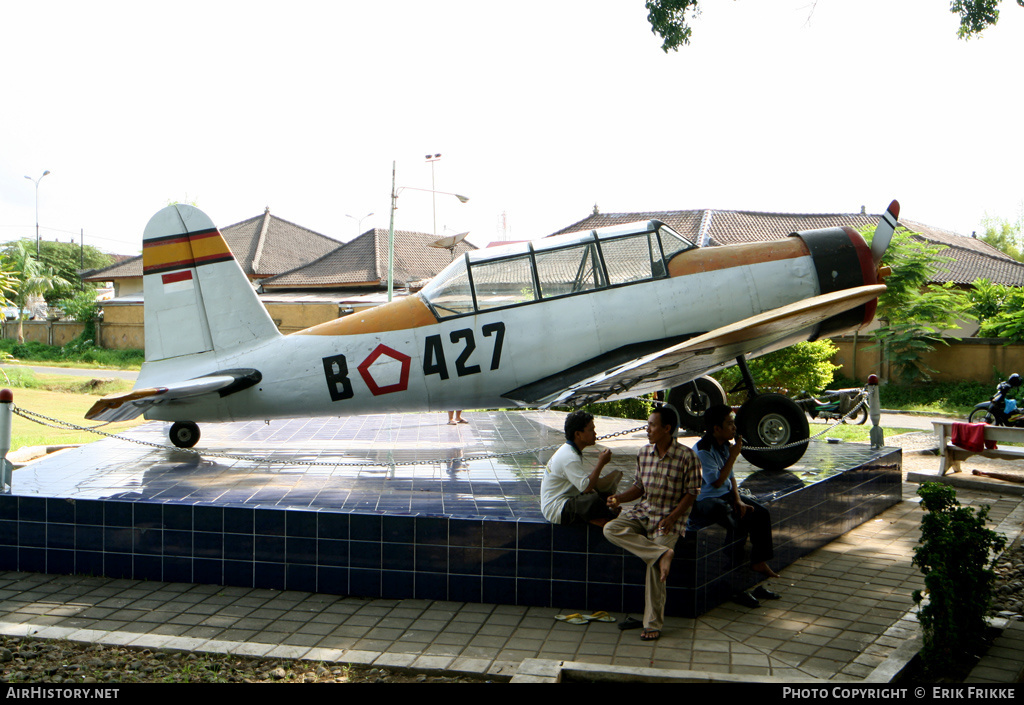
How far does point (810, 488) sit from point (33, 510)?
6700 mm

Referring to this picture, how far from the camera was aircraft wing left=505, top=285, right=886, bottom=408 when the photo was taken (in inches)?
239

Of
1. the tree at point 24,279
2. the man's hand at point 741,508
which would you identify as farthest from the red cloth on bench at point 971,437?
the tree at point 24,279

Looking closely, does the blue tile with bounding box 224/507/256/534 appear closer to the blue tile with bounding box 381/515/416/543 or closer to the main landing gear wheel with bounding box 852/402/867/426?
the blue tile with bounding box 381/515/416/543

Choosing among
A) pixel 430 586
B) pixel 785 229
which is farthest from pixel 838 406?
pixel 785 229

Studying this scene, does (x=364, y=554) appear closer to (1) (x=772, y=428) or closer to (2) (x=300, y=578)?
(2) (x=300, y=578)

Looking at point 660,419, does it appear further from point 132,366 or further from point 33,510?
point 132,366

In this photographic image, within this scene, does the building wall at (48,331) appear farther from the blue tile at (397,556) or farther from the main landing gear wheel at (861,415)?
the blue tile at (397,556)

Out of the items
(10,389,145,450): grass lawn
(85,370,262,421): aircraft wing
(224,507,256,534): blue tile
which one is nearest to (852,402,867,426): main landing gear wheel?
(85,370,262,421): aircraft wing

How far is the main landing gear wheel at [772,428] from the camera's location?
7.40 metres

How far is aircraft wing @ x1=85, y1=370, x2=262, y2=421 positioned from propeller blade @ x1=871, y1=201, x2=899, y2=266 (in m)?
6.69

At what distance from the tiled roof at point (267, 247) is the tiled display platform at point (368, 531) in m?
39.7

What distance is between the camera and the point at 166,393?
24.6 ft

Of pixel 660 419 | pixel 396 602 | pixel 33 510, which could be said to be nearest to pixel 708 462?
pixel 660 419
